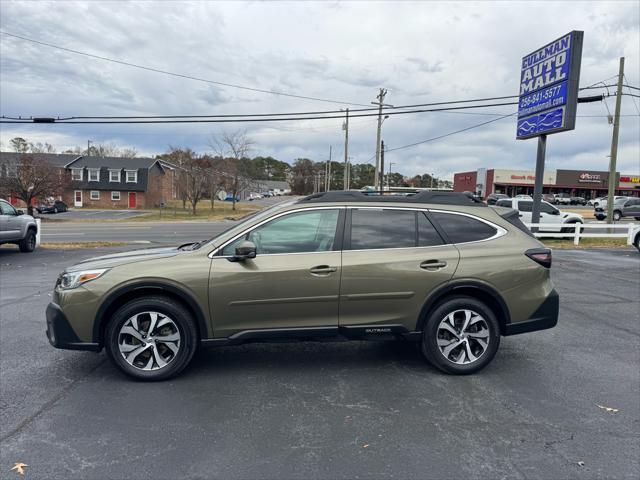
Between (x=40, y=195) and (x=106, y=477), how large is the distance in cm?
4211

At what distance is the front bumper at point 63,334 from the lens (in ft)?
13.4

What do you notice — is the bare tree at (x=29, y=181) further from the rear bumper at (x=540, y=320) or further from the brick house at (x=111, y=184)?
the rear bumper at (x=540, y=320)

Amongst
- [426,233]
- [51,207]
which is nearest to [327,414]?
[426,233]

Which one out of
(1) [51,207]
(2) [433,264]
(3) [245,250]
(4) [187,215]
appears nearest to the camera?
(3) [245,250]

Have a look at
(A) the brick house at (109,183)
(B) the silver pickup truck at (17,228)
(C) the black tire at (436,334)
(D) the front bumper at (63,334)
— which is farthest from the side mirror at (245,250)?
(A) the brick house at (109,183)

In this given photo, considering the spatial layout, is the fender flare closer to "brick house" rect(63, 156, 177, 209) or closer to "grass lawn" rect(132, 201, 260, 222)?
"grass lawn" rect(132, 201, 260, 222)

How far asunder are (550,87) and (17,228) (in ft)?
58.8

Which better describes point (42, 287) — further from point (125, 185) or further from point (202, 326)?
point (125, 185)

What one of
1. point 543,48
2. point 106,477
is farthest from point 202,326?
point 543,48

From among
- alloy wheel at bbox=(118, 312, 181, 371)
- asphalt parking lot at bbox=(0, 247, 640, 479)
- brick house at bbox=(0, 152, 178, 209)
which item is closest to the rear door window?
asphalt parking lot at bbox=(0, 247, 640, 479)

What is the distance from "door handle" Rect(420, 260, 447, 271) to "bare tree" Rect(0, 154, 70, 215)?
40279 millimetres

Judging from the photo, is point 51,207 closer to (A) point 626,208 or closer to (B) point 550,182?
(A) point 626,208

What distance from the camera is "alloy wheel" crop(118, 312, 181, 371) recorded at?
412 cm

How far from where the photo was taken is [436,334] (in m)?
4.34
